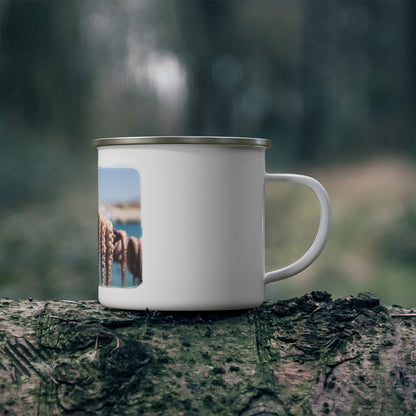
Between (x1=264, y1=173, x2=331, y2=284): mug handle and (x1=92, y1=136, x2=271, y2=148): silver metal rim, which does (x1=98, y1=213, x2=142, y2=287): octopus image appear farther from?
(x1=264, y1=173, x2=331, y2=284): mug handle

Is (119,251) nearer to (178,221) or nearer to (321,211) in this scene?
(178,221)

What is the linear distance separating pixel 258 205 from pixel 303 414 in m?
0.38

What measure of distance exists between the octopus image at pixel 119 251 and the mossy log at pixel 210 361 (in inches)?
2.9

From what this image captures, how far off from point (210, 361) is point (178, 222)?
222 mm

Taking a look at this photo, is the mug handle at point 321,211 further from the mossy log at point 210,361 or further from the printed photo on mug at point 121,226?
the printed photo on mug at point 121,226

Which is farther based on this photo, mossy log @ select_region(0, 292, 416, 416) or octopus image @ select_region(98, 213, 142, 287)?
octopus image @ select_region(98, 213, 142, 287)

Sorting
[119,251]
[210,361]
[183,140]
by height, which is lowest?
[210,361]

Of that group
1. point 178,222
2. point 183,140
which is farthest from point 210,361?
point 183,140

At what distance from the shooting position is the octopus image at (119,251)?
1.08 meters

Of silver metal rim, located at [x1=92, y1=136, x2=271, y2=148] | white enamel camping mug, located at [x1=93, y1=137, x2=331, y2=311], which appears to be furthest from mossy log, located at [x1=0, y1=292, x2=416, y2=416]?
silver metal rim, located at [x1=92, y1=136, x2=271, y2=148]

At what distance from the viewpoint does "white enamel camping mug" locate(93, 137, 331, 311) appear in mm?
1068

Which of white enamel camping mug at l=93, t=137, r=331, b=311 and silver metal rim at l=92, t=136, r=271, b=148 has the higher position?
silver metal rim at l=92, t=136, r=271, b=148

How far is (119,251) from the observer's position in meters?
1.09

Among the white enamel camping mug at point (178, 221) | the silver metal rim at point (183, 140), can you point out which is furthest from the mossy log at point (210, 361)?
the silver metal rim at point (183, 140)
